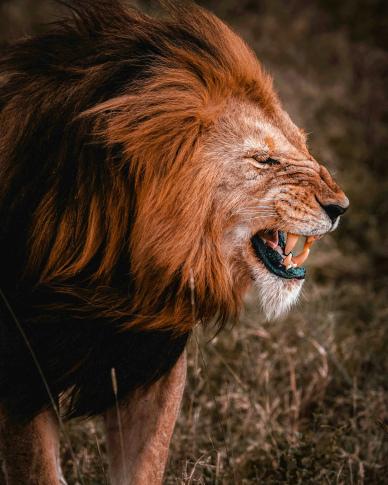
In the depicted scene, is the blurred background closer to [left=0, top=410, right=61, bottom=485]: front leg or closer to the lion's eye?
[left=0, top=410, right=61, bottom=485]: front leg

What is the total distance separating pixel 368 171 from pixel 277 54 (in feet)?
8.22

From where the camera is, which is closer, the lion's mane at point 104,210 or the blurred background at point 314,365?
the lion's mane at point 104,210

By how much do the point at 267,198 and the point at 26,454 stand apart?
112 cm

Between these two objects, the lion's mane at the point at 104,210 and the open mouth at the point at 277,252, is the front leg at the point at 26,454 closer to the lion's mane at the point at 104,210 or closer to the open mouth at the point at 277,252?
the lion's mane at the point at 104,210

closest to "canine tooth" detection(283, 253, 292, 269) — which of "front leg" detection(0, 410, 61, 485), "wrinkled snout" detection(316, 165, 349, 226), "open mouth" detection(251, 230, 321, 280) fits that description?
"open mouth" detection(251, 230, 321, 280)

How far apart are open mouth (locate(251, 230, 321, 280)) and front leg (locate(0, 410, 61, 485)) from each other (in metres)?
0.91

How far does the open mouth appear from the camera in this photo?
235cm

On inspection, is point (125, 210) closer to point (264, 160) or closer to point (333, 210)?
point (264, 160)

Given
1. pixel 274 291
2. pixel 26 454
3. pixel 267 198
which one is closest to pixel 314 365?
pixel 274 291

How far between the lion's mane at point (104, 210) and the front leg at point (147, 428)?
168mm

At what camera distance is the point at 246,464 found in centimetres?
307

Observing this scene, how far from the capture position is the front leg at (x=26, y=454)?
7.04 feet

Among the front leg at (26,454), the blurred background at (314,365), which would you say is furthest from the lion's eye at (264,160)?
the front leg at (26,454)

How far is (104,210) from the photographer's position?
209 cm
